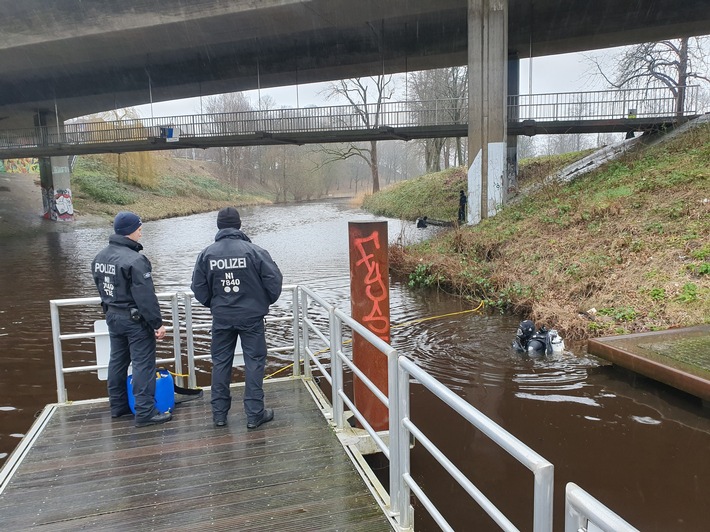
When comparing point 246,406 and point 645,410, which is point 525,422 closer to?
point 645,410

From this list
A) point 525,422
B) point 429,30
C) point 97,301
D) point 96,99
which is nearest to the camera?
point 97,301

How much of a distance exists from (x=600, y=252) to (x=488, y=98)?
9453mm

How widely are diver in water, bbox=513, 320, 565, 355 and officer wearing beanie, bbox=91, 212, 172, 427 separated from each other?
542 cm

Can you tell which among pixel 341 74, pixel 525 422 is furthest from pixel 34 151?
pixel 525 422

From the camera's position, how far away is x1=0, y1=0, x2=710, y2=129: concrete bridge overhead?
20.7 metres

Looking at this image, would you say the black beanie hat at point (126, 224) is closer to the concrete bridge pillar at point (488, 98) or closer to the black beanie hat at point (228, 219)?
the black beanie hat at point (228, 219)

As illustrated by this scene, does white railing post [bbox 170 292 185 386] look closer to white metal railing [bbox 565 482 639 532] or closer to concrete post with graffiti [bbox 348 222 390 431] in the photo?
concrete post with graffiti [bbox 348 222 390 431]

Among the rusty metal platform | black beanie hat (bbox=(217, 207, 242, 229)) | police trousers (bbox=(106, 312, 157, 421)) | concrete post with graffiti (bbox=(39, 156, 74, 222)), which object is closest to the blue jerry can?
police trousers (bbox=(106, 312, 157, 421))

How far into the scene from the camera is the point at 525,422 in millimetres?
5965

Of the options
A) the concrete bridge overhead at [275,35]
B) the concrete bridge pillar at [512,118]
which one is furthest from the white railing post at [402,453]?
the concrete bridge overhead at [275,35]

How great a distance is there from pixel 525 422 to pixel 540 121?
17.6 meters

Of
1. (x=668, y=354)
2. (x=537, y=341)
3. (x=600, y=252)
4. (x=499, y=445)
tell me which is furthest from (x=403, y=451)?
(x=600, y=252)

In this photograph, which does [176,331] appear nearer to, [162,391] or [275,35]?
[162,391]

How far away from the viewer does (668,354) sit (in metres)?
6.78
